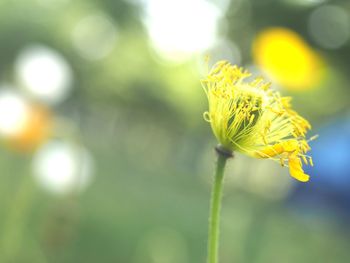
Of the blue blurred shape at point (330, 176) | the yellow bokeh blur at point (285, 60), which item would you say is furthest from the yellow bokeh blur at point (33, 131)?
the blue blurred shape at point (330, 176)

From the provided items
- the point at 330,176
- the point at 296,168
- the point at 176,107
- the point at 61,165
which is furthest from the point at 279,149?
the point at 176,107

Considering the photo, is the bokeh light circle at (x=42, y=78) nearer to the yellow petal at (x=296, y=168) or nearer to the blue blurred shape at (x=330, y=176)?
the yellow petal at (x=296, y=168)

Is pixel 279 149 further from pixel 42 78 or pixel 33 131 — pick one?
pixel 42 78

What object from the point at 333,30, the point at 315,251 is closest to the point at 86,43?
the point at 333,30

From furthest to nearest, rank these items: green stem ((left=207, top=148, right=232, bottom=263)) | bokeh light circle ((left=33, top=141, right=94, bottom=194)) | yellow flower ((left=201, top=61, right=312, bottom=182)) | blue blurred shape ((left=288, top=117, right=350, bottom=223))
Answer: blue blurred shape ((left=288, top=117, right=350, bottom=223)), bokeh light circle ((left=33, top=141, right=94, bottom=194)), yellow flower ((left=201, top=61, right=312, bottom=182)), green stem ((left=207, top=148, right=232, bottom=263))

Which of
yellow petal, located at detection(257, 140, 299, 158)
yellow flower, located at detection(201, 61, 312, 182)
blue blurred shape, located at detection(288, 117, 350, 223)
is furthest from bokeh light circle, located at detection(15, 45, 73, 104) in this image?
blue blurred shape, located at detection(288, 117, 350, 223)

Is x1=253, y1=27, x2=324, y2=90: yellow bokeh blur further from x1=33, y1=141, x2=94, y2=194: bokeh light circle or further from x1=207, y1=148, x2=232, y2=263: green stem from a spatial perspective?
x1=207, y1=148, x2=232, y2=263: green stem

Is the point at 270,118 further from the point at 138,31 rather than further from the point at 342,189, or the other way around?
the point at 138,31
